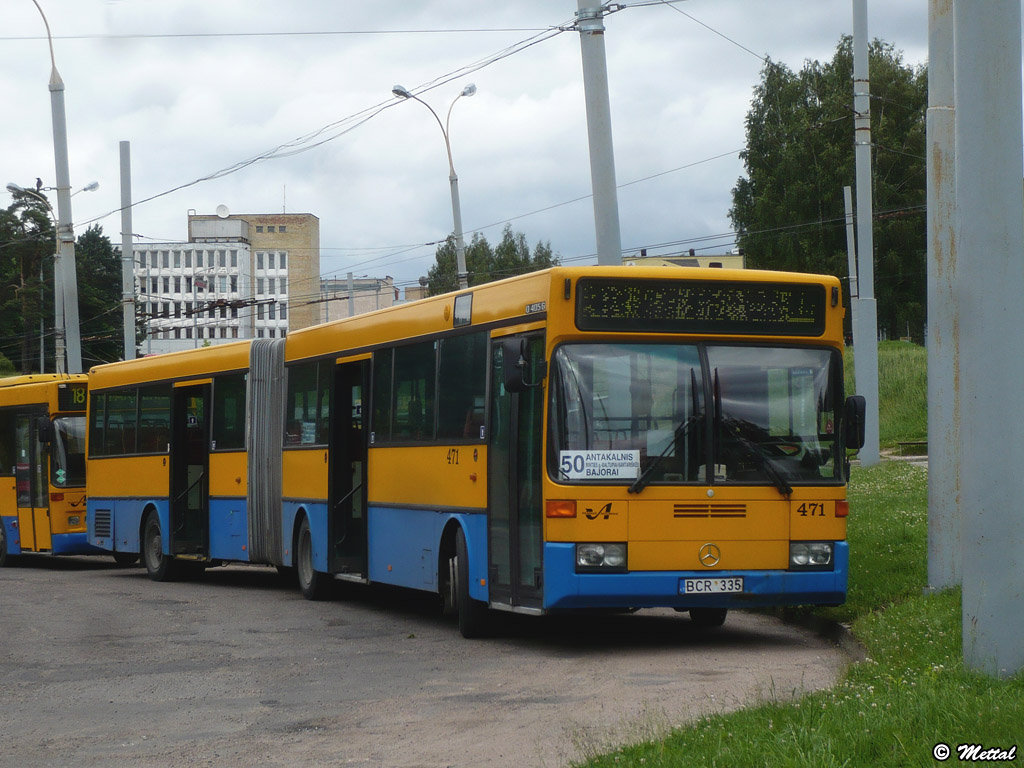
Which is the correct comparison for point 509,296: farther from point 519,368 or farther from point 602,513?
point 602,513

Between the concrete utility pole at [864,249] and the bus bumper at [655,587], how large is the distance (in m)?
12.9

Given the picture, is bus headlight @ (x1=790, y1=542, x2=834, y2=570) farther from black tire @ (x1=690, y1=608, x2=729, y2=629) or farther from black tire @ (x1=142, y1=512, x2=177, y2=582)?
black tire @ (x1=142, y1=512, x2=177, y2=582)

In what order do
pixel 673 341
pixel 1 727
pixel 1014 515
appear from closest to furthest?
1. pixel 1014 515
2. pixel 1 727
3. pixel 673 341

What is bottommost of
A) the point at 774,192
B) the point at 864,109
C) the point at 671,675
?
the point at 671,675

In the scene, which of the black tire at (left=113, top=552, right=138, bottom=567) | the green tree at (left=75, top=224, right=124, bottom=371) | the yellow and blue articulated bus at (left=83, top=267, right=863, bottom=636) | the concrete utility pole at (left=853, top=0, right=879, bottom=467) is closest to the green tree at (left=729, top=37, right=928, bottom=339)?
the green tree at (left=75, top=224, right=124, bottom=371)

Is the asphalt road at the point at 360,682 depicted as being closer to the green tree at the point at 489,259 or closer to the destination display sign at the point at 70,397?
the destination display sign at the point at 70,397

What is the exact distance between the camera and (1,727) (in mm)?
8719

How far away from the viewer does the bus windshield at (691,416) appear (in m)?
11.2

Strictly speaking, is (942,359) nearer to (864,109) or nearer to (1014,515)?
(1014,515)

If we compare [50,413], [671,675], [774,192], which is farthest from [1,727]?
[774,192]

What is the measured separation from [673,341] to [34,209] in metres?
90.3

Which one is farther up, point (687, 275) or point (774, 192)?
point (774, 192)

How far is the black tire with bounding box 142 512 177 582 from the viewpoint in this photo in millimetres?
21297

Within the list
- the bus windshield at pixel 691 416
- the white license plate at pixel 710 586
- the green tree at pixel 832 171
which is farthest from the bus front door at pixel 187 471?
the green tree at pixel 832 171
